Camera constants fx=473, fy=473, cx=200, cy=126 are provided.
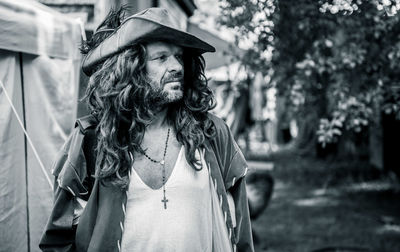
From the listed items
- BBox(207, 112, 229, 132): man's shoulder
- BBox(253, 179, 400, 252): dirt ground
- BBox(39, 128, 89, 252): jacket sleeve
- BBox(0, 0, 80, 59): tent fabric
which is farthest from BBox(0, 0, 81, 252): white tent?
BBox(253, 179, 400, 252): dirt ground

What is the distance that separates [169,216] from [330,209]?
7079 millimetres

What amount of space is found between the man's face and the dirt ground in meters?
4.04

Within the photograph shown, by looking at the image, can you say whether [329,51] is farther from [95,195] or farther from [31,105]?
[95,195]

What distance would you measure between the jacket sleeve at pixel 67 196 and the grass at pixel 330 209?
4.26 metres

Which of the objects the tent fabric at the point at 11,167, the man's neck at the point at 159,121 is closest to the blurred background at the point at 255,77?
the tent fabric at the point at 11,167

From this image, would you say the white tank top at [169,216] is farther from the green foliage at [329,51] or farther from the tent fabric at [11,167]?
the green foliage at [329,51]

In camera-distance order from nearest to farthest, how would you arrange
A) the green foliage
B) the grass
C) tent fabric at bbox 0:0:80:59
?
tent fabric at bbox 0:0:80:59 → the green foliage → the grass

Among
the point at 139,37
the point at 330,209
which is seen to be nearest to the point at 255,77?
the point at 139,37

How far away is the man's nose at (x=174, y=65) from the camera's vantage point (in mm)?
2369

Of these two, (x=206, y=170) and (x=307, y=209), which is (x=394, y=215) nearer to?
(x=307, y=209)

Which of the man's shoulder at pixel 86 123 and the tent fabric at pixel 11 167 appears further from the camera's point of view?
the tent fabric at pixel 11 167

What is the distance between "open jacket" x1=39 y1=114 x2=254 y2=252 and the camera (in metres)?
2.26

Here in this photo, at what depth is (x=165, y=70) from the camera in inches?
93.7

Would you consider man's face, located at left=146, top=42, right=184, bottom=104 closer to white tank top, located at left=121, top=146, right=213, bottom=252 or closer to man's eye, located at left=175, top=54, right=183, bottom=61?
man's eye, located at left=175, top=54, right=183, bottom=61
